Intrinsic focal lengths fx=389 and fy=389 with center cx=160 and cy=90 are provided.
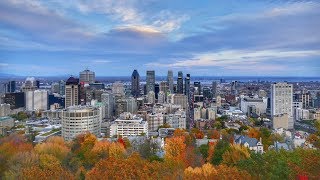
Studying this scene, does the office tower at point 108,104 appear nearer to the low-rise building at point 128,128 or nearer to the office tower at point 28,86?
the low-rise building at point 128,128

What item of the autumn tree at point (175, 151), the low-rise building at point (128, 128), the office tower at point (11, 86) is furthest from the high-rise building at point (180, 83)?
the autumn tree at point (175, 151)

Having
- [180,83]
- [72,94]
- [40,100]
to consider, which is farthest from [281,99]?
[40,100]

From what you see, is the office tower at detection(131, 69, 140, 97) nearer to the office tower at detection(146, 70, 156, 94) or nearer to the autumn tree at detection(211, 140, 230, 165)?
the office tower at detection(146, 70, 156, 94)

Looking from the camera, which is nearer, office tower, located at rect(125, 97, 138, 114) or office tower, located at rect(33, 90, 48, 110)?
office tower, located at rect(125, 97, 138, 114)

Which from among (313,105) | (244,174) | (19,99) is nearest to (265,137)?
(244,174)

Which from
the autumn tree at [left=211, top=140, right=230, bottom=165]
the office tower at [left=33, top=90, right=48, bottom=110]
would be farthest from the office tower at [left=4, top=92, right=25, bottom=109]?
the autumn tree at [left=211, top=140, right=230, bottom=165]

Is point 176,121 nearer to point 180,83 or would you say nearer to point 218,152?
point 218,152
